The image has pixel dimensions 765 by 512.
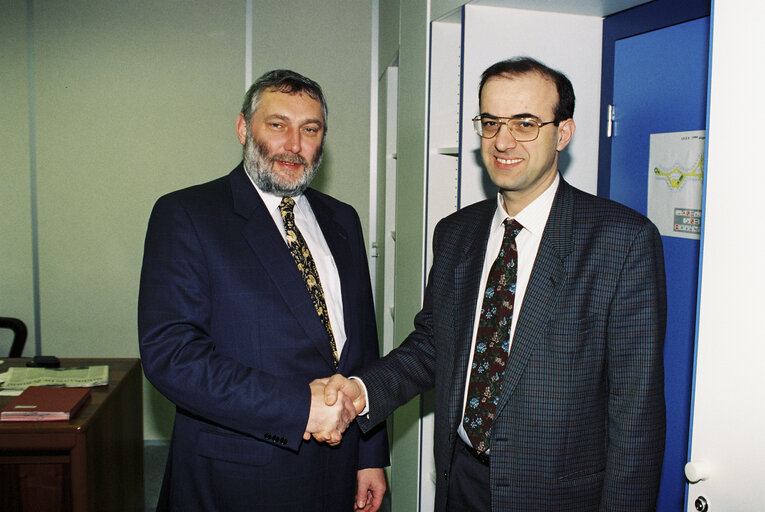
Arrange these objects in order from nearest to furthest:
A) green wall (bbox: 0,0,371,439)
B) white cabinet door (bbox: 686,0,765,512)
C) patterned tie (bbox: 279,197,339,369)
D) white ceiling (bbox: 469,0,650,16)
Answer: white cabinet door (bbox: 686,0,765,512), patterned tie (bbox: 279,197,339,369), white ceiling (bbox: 469,0,650,16), green wall (bbox: 0,0,371,439)

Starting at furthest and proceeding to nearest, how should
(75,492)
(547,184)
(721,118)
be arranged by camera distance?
(75,492) < (547,184) < (721,118)

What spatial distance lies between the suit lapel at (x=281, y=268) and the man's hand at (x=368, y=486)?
0.43m

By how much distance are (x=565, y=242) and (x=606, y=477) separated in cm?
54

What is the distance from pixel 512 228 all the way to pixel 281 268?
0.64m

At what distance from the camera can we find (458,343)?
168 centimetres

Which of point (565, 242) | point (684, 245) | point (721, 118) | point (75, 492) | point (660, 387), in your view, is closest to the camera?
point (721, 118)

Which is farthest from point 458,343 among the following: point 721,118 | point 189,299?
point 721,118

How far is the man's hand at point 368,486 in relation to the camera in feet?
6.54

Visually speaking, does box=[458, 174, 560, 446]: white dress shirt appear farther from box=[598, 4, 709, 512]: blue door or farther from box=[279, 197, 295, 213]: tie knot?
box=[279, 197, 295, 213]: tie knot

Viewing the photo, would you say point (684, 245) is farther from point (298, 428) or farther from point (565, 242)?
point (298, 428)

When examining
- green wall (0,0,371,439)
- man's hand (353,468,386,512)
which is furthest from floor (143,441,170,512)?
man's hand (353,468,386,512)

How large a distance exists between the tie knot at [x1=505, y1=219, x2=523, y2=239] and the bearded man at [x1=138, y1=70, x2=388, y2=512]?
1.83 feet

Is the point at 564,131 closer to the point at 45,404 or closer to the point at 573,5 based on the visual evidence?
the point at 573,5

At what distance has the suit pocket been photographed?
168cm
